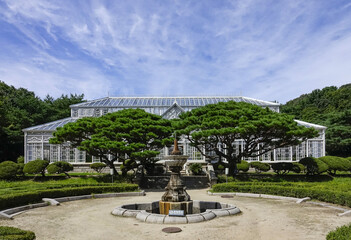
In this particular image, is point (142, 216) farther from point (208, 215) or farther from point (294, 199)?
point (294, 199)

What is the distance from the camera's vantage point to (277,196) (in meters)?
17.1

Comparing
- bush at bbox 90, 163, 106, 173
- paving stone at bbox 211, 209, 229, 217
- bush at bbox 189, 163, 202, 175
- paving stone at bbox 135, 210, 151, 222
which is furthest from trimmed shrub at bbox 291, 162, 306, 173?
paving stone at bbox 135, 210, 151, 222

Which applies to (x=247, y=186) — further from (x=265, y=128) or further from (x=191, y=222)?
(x=191, y=222)

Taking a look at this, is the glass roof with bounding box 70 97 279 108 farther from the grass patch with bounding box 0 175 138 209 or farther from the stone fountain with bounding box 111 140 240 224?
the stone fountain with bounding box 111 140 240 224

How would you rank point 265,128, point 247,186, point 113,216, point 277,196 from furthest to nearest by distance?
point 265,128 < point 247,186 < point 277,196 < point 113,216

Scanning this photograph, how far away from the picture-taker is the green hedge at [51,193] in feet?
43.5

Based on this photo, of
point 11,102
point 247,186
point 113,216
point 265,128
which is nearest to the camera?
point 113,216

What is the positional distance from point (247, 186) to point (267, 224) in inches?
328

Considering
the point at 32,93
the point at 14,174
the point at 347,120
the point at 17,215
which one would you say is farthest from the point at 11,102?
the point at 347,120

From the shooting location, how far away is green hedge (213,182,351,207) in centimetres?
1408

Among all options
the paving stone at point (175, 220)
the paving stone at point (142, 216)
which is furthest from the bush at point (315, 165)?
the paving stone at point (142, 216)

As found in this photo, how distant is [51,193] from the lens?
1620 cm

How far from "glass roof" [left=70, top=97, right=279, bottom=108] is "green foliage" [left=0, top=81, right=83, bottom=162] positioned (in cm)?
873

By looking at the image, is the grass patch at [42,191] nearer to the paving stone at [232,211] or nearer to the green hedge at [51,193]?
the green hedge at [51,193]
